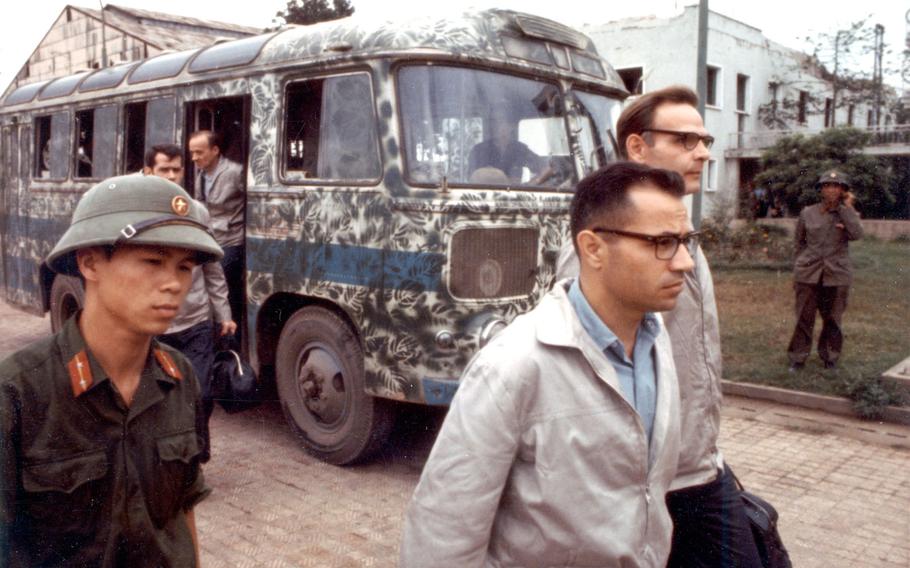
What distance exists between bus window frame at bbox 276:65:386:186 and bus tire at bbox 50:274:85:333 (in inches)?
125

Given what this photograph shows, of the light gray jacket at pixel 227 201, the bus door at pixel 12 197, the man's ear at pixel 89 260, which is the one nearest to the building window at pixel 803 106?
the bus door at pixel 12 197

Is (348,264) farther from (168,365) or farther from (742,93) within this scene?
(742,93)

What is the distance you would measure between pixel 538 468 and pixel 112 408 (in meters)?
0.94

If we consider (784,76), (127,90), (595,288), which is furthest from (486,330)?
(784,76)

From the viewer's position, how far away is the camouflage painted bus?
19.0ft

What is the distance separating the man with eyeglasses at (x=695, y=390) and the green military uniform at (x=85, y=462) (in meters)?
1.29

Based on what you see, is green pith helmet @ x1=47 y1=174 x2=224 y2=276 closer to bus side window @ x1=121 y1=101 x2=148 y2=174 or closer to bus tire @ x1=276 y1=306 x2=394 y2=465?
bus tire @ x1=276 y1=306 x2=394 y2=465

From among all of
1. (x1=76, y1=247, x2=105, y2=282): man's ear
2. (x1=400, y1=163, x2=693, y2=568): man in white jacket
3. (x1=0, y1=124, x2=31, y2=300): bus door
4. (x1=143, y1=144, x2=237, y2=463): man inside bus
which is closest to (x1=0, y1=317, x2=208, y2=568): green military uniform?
(x1=76, y1=247, x2=105, y2=282): man's ear

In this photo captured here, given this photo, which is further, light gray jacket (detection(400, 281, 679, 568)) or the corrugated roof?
the corrugated roof

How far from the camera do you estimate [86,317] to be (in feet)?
6.82

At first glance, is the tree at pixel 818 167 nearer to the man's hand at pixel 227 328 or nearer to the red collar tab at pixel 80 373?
the man's hand at pixel 227 328

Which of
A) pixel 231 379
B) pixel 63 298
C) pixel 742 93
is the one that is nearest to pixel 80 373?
pixel 231 379

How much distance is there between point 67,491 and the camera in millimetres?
1874

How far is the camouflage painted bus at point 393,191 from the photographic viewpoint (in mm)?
5781
